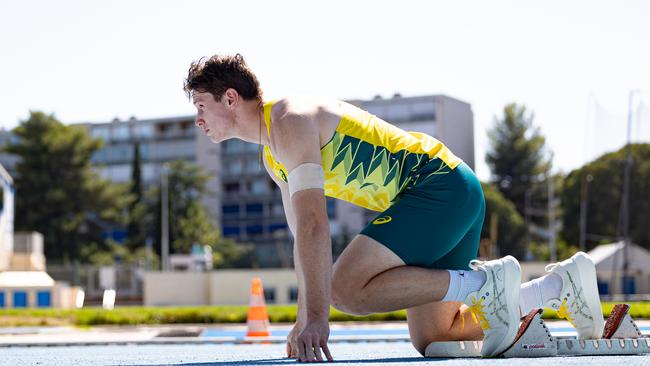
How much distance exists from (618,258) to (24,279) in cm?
2544

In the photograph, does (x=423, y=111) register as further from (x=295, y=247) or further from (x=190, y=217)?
(x=295, y=247)

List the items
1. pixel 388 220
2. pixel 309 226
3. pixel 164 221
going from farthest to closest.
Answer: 1. pixel 164 221
2. pixel 388 220
3. pixel 309 226

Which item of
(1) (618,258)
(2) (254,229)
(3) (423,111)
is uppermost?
(3) (423,111)

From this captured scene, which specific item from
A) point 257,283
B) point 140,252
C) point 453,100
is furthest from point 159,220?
point 257,283

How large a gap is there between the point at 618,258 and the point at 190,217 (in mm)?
32404

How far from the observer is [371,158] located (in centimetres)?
425

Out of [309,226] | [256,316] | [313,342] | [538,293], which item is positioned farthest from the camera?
[256,316]

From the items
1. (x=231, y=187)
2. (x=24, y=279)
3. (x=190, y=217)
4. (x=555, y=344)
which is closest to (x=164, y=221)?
(x=190, y=217)

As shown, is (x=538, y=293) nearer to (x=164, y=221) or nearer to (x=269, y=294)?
(x=269, y=294)

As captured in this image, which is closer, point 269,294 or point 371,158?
point 371,158

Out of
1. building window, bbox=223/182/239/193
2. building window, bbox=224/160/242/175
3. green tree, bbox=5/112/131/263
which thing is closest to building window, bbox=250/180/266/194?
building window, bbox=223/182/239/193

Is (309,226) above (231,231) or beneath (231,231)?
above

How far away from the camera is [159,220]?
70.4 m

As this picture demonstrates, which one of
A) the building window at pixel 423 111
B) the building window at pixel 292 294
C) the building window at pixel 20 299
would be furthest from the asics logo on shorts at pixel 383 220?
the building window at pixel 423 111
